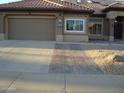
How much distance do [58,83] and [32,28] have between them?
21.3 meters

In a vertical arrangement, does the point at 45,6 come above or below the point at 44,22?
above

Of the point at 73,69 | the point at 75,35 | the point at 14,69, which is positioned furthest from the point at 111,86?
the point at 75,35

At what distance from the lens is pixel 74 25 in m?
31.7

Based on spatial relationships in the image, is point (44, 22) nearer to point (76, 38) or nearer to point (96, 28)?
point (76, 38)

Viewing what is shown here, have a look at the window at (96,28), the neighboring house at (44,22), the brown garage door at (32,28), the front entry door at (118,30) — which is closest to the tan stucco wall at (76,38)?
the neighboring house at (44,22)

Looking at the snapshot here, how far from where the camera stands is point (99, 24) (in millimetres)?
39781

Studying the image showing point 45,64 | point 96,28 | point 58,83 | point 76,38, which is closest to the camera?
point 58,83

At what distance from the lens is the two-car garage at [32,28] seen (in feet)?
104

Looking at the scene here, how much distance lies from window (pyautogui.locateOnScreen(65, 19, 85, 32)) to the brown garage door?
1517mm

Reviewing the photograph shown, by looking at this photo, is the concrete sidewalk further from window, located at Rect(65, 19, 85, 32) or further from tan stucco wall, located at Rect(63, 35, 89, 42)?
window, located at Rect(65, 19, 85, 32)

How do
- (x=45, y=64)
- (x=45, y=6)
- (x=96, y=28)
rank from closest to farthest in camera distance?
1. (x=45, y=64)
2. (x=45, y=6)
3. (x=96, y=28)

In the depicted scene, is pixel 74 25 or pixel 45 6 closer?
pixel 45 6

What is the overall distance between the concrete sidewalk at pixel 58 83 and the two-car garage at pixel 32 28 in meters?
19.1

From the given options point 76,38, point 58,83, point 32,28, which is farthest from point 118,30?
point 58,83
